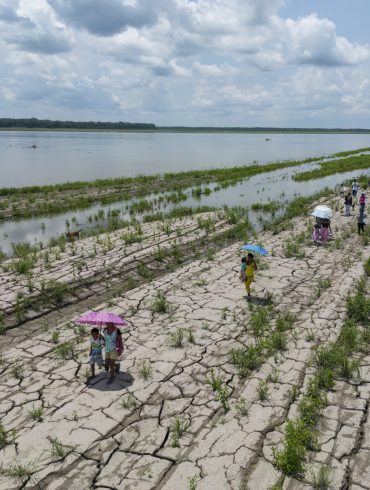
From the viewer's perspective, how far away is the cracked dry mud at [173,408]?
5.00 metres

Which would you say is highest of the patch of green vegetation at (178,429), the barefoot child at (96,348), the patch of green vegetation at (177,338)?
the barefoot child at (96,348)

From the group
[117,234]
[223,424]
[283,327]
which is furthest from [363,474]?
[117,234]

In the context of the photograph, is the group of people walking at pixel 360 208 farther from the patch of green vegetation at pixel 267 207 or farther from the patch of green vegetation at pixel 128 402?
the patch of green vegetation at pixel 128 402

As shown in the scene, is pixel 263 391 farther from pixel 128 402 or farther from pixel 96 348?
pixel 96 348

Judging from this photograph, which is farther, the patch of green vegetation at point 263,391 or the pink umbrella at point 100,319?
the pink umbrella at point 100,319

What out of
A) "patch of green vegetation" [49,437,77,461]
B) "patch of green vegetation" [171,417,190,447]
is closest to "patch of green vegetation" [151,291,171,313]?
"patch of green vegetation" [171,417,190,447]

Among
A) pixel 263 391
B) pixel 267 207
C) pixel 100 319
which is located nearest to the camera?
pixel 263 391

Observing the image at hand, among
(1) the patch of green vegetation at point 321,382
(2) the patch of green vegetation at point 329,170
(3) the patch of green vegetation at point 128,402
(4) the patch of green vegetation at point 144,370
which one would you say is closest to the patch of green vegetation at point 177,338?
(4) the patch of green vegetation at point 144,370

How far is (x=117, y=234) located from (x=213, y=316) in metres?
8.84

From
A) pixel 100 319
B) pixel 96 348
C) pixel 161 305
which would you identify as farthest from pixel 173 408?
pixel 161 305

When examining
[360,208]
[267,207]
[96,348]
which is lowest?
[96,348]

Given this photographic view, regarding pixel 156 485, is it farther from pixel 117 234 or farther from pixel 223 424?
pixel 117 234

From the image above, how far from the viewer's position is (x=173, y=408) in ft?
20.4

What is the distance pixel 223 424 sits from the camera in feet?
19.1
